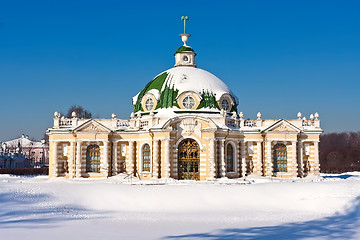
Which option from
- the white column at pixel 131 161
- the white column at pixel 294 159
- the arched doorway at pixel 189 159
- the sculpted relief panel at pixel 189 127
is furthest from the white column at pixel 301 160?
the white column at pixel 131 161

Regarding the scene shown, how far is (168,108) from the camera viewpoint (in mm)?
40406

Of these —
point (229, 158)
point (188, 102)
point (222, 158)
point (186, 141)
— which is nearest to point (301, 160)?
point (229, 158)

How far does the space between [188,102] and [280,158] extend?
10609mm

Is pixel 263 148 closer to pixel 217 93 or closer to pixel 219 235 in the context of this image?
pixel 217 93

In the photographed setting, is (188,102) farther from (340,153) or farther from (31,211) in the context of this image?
(340,153)

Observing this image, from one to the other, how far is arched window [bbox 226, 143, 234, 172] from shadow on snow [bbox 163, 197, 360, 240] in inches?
762

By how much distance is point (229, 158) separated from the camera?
40531mm

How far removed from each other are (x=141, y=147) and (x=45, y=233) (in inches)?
947

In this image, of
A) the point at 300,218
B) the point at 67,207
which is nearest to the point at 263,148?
the point at 300,218

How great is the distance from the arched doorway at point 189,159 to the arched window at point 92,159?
328 inches

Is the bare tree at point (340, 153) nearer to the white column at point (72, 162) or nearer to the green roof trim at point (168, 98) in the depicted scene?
the green roof trim at point (168, 98)

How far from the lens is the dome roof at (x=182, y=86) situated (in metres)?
40.9

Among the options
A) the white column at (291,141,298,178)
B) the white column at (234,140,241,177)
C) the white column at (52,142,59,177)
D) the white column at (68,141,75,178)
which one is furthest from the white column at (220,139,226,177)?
the white column at (52,142,59,177)

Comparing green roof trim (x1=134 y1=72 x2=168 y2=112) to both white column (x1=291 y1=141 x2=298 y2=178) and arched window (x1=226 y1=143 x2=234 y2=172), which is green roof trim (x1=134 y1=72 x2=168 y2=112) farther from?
white column (x1=291 y1=141 x2=298 y2=178)
